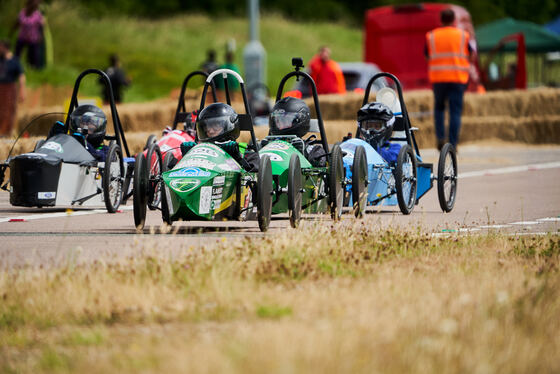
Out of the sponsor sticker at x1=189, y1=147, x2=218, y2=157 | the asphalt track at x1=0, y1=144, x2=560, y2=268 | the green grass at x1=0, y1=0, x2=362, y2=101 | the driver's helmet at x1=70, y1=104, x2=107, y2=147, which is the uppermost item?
the green grass at x1=0, y1=0, x2=362, y2=101

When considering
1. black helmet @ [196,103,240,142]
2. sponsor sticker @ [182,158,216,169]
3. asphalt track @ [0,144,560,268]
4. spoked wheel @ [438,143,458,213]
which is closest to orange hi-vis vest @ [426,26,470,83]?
asphalt track @ [0,144,560,268]

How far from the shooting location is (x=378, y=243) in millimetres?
9930

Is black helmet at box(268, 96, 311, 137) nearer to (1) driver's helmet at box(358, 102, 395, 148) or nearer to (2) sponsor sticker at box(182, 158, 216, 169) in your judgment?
(1) driver's helmet at box(358, 102, 395, 148)

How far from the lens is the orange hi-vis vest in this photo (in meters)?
21.5

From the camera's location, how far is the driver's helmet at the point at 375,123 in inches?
568

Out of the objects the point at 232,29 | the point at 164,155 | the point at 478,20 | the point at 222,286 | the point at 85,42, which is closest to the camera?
the point at 222,286

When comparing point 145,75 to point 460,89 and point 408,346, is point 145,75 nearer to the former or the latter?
point 460,89

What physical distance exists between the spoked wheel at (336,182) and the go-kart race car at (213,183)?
74 cm

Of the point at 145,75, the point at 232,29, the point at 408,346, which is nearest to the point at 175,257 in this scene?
the point at 408,346

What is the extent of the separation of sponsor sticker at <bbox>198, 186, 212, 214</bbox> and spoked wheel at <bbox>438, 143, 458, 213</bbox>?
3.57 meters

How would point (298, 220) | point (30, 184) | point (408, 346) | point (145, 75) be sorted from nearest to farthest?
point (408, 346), point (298, 220), point (30, 184), point (145, 75)

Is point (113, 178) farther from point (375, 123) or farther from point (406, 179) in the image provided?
point (406, 179)

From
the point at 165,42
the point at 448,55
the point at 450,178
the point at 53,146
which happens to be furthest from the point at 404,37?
the point at 165,42

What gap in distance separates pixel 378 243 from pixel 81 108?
18.9ft
